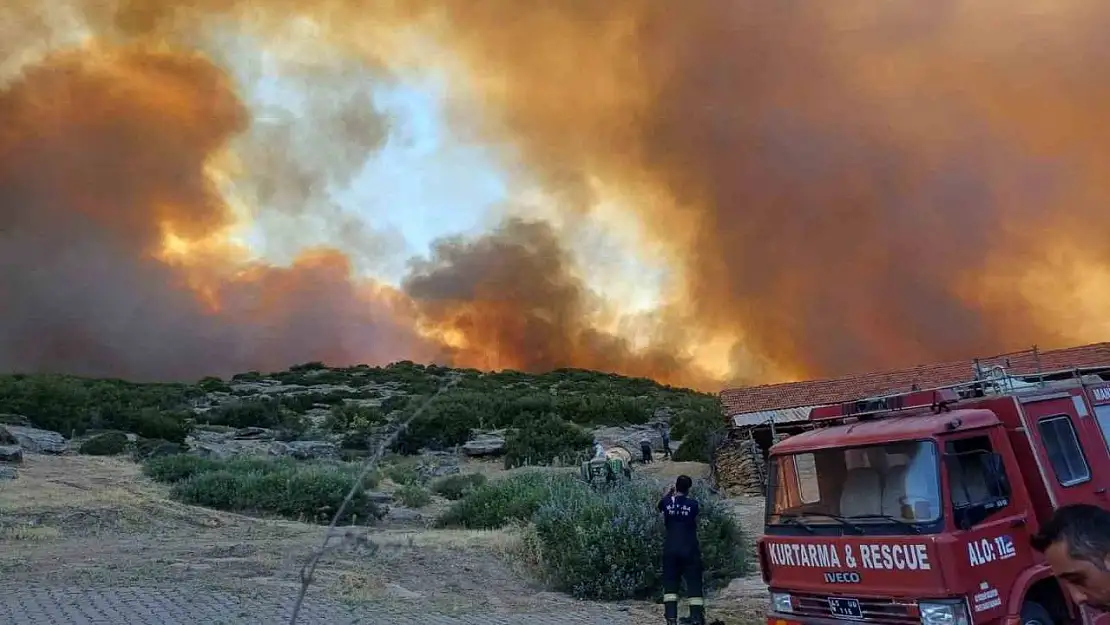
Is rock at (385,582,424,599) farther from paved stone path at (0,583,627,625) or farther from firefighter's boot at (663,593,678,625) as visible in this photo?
firefighter's boot at (663,593,678,625)

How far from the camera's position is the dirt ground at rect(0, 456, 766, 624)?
1023cm

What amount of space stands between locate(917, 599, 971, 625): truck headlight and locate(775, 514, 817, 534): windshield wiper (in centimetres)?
103

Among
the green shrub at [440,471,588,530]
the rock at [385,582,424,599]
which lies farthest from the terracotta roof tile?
the rock at [385,582,424,599]

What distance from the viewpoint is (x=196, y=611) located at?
8695 millimetres

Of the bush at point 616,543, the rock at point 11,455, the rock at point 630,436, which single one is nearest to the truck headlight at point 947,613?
the bush at point 616,543

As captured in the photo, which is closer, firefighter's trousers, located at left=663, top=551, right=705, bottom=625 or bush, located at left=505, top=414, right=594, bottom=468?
firefighter's trousers, located at left=663, top=551, right=705, bottom=625

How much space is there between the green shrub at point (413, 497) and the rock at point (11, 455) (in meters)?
9.54

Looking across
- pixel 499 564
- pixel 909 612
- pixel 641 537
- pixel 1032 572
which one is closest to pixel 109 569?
pixel 499 564

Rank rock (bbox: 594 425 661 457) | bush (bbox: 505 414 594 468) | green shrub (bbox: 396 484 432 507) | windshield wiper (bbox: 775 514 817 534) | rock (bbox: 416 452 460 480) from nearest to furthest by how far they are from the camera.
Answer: windshield wiper (bbox: 775 514 817 534)
green shrub (bbox: 396 484 432 507)
rock (bbox: 416 452 460 480)
bush (bbox: 505 414 594 468)
rock (bbox: 594 425 661 457)

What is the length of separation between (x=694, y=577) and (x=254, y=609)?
475cm

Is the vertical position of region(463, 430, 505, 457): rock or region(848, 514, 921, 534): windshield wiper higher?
region(463, 430, 505, 457): rock

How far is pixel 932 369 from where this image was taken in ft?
99.3

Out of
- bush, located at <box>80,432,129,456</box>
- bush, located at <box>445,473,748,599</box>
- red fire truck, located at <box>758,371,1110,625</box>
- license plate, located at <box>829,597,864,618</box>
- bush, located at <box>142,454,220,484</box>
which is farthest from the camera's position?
bush, located at <box>80,432,129,456</box>

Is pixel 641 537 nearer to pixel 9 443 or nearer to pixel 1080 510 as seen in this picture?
pixel 1080 510
